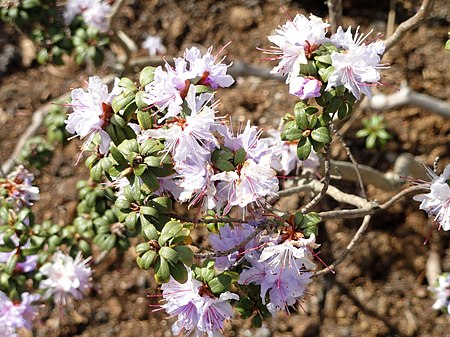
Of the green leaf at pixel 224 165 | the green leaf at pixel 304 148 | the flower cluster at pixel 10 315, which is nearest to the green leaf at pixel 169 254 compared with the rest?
the green leaf at pixel 224 165

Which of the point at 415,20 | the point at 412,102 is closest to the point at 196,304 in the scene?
the point at 415,20

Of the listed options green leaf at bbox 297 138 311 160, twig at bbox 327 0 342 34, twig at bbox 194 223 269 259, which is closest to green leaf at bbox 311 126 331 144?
green leaf at bbox 297 138 311 160

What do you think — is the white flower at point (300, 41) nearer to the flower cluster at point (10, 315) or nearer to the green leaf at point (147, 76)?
the green leaf at point (147, 76)

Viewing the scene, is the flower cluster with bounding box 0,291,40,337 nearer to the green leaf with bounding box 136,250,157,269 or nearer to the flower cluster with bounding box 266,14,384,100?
the green leaf with bounding box 136,250,157,269

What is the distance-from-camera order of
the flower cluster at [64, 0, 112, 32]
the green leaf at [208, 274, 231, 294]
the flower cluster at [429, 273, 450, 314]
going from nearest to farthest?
the green leaf at [208, 274, 231, 294]
the flower cluster at [429, 273, 450, 314]
the flower cluster at [64, 0, 112, 32]

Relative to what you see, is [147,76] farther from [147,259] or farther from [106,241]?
[106,241]

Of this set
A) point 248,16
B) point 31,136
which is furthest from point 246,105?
point 31,136

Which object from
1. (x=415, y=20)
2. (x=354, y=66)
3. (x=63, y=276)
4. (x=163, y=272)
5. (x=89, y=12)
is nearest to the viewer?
(x=163, y=272)
